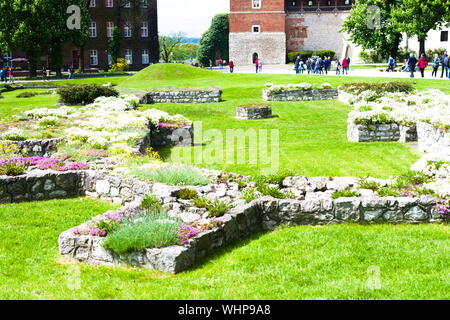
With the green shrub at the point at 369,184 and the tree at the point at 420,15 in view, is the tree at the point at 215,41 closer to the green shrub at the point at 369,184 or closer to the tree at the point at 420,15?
the tree at the point at 420,15

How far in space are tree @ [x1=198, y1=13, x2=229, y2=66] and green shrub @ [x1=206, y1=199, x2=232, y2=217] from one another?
249 feet

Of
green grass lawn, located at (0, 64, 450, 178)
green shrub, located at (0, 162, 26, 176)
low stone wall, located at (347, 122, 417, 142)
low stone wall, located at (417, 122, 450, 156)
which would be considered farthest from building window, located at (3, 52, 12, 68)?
green shrub, located at (0, 162, 26, 176)

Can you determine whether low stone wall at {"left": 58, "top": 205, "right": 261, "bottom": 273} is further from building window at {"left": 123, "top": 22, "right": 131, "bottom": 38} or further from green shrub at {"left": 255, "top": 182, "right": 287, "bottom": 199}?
building window at {"left": 123, "top": 22, "right": 131, "bottom": 38}

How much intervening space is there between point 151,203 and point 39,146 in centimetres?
705

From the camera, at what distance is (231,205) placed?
8.27 metres

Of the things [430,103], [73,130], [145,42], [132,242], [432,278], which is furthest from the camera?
[145,42]

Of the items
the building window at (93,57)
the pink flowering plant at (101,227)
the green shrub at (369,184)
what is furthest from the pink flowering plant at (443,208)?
the building window at (93,57)

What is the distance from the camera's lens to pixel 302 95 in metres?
30.0

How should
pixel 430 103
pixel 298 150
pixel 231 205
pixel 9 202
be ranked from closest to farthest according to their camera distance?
pixel 231 205 < pixel 9 202 < pixel 298 150 < pixel 430 103

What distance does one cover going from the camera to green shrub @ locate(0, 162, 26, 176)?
10.4m

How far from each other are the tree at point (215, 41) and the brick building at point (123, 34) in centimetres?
1383
